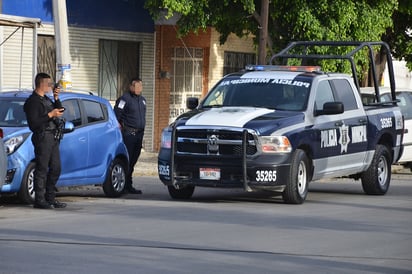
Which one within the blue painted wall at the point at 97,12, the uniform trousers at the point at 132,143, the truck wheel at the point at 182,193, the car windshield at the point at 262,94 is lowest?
the truck wheel at the point at 182,193

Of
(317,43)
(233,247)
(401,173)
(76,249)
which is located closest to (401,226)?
(233,247)

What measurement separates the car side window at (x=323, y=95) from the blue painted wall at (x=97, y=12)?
Answer: 9.68m

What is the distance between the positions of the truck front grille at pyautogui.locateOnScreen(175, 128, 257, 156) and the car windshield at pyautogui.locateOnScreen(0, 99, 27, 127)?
216 centimetres

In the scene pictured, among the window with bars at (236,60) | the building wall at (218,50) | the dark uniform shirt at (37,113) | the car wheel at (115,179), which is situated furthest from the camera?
the window with bars at (236,60)

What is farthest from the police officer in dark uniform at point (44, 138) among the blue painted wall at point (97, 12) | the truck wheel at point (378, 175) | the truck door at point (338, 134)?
the blue painted wall at point (97, 12)

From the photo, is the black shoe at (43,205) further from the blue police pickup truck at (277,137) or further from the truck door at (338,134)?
the truck door at (338,134)

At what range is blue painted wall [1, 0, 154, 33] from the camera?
2495 cm

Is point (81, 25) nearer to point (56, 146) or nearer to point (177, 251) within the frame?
point (56, 146)

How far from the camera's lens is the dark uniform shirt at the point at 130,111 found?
18234 millimetres

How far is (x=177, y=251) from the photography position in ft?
35.8

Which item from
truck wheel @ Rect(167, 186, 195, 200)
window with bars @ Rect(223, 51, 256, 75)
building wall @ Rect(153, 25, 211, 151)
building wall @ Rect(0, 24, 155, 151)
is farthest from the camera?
window with bars @ Rect(223, 51, 256, 75)

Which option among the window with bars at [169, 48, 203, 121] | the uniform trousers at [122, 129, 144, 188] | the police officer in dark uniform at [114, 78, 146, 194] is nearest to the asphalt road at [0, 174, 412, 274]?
the uniform trousers at [122, 129, 144, 188]

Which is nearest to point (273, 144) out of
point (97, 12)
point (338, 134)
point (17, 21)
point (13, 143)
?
point (338, 134)

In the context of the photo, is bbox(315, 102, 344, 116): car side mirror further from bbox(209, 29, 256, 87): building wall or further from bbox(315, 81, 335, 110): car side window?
bbox(209, 29, 256, 87): building wall
